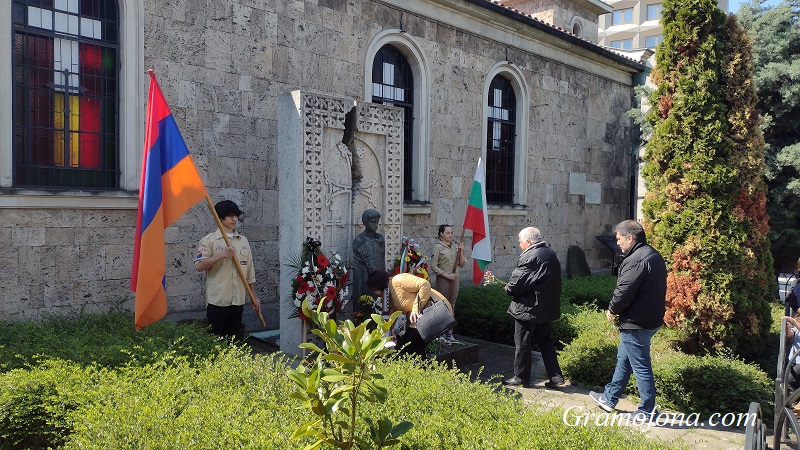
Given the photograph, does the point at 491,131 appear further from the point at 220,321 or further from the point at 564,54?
the point at 220,321

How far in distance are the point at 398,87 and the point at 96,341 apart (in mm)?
6931

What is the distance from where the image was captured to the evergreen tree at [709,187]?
638cm

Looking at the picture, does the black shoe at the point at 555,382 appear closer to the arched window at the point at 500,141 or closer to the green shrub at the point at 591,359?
the green shrub at the point at 591,359

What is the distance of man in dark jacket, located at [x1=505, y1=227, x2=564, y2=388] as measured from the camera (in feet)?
20.1

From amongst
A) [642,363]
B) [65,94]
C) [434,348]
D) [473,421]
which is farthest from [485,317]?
[65,94]

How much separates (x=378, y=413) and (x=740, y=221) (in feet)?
16.3

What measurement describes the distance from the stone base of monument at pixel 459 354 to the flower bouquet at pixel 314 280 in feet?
4.72

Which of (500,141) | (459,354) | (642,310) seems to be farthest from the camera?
(500,141)

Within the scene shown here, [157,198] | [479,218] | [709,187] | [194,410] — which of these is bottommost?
[194,410]

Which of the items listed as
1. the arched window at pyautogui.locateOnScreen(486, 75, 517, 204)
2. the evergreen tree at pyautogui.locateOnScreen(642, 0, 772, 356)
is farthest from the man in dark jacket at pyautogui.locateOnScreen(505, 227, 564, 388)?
the arched window at pyautogui.locateOnScreen(486, 75, 517, 204)

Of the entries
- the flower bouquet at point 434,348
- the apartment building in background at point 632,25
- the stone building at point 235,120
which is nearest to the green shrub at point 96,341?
the stone building at point 235,120

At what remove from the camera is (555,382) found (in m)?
6.35

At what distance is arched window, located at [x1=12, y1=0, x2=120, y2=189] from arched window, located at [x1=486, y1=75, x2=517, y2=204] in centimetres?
755

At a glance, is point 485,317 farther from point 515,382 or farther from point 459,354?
point 515,382
